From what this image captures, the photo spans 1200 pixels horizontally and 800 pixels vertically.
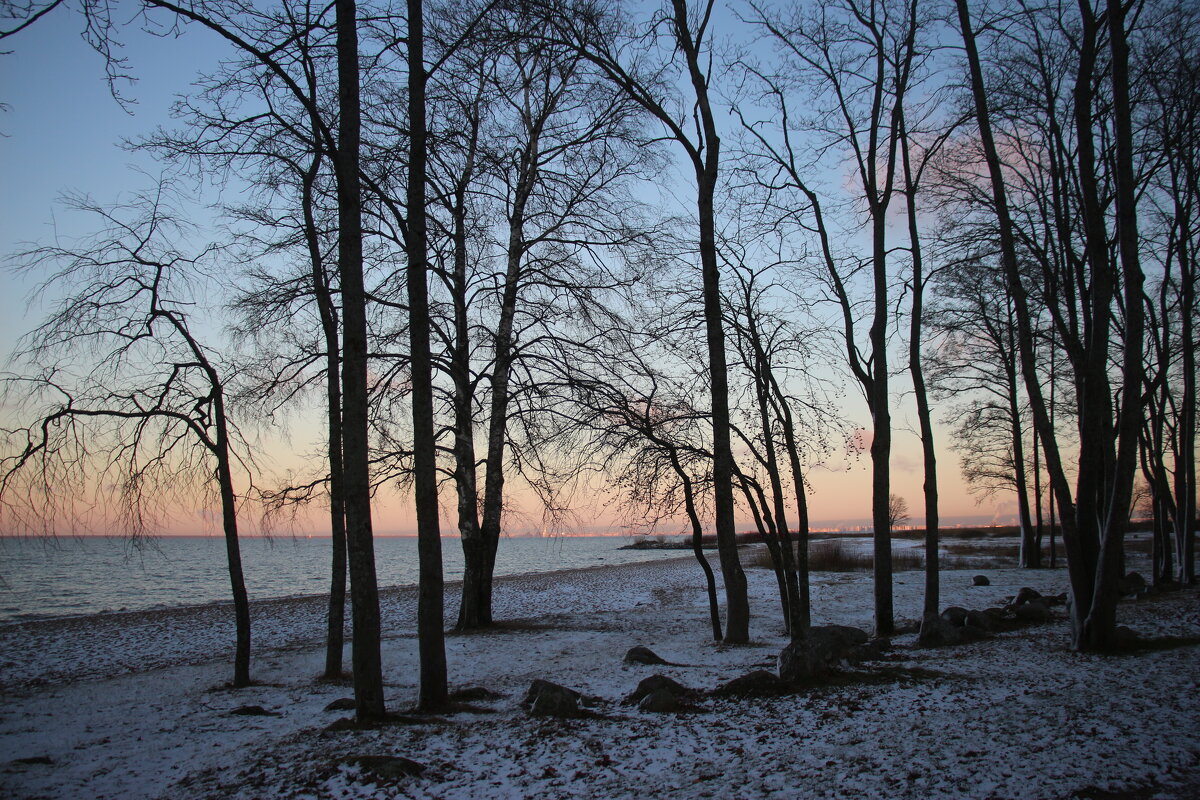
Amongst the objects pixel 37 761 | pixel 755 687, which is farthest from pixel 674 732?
pixel 37 761

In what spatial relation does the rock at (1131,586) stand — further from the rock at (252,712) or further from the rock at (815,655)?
the rock at (252,712)

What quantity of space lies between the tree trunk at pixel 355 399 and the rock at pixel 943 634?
7.70 meters

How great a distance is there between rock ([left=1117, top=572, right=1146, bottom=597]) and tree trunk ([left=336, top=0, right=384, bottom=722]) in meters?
15.7

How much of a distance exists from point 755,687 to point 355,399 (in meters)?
5.33

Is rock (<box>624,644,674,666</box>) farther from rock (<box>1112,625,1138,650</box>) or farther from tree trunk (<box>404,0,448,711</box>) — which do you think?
rock (<box>1112,625,1138,650</box>)

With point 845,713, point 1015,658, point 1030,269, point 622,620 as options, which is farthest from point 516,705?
point 1030,269

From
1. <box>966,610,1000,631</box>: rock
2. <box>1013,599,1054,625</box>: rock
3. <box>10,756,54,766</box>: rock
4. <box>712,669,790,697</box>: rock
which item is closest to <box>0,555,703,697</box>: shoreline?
<box>10,756,54,766</box>: rock

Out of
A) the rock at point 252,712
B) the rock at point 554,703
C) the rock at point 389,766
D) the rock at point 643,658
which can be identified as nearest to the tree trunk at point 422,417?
the rock at point 554,703

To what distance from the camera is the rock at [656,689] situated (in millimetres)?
6979

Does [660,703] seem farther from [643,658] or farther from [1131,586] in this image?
[1131,586]

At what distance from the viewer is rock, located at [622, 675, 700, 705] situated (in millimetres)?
6979

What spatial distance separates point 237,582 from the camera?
31.8 feet

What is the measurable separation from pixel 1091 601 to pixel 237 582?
11.8 m

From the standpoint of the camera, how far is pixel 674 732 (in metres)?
5.78
